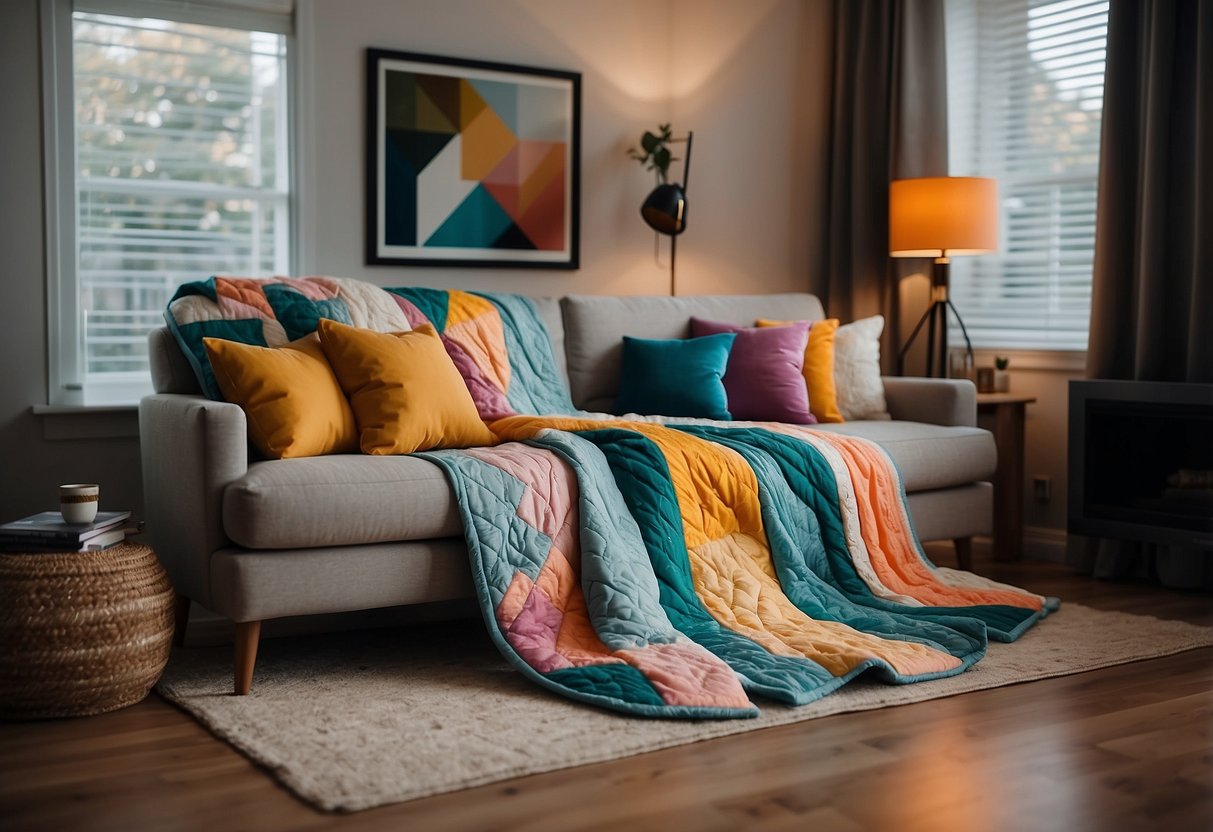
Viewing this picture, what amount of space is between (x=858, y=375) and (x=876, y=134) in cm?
119

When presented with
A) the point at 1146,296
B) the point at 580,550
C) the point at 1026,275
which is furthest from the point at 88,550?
the point at 1026,275

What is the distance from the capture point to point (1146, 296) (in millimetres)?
3938

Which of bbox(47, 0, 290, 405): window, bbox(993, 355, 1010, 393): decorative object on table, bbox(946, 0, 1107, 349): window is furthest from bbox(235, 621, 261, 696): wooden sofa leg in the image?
bbox(946, 0, 1107, 349): window

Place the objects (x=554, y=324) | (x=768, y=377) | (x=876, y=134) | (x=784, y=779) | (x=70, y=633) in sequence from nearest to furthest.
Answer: (x=784, y=779)
(x=70, y=633)
(x=768, y=377)
(x=554, y=324)
(x=876, y=134)

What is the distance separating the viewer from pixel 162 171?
387 centimetres

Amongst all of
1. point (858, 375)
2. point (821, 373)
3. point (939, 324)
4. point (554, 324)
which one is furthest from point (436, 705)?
point (939, 324)

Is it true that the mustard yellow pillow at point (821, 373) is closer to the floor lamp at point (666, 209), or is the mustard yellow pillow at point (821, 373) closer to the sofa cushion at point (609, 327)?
the sofa cushion at point (609, 327)

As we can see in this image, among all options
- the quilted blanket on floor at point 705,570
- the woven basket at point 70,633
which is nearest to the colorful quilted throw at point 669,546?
the quilted blanket on floor at point 705,570

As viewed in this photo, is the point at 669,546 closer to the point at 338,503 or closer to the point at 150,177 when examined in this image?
the point at 338,503

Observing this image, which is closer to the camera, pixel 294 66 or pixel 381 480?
pixel 381 480

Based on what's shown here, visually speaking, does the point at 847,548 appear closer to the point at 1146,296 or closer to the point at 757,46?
the point at 1146,296

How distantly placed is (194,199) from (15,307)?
0.64m

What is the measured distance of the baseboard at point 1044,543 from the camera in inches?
176

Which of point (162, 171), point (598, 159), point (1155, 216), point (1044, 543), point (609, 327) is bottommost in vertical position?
point (1044, 543)
